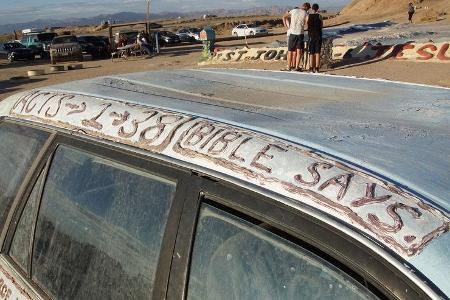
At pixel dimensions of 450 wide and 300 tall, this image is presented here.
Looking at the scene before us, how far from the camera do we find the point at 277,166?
1.32m

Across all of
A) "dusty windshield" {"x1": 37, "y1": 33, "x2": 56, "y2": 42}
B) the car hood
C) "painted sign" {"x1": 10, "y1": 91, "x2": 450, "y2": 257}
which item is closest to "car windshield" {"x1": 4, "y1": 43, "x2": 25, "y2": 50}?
the car hood

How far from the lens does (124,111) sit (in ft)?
6.22

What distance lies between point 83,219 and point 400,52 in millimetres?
16306

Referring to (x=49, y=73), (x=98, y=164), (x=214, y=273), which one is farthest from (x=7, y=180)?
(x=49, y=73)

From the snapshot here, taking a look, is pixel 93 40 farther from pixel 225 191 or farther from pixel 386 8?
pixel 386 8

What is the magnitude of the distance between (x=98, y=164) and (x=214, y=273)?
71 centimetres

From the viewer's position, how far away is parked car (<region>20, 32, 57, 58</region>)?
37.4 meters

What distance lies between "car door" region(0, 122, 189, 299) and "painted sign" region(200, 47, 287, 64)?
16483 mm

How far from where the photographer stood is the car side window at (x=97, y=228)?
159 cm

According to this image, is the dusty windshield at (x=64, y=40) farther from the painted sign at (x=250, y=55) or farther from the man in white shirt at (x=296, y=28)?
the man in white shirt at (x=296, y=28)

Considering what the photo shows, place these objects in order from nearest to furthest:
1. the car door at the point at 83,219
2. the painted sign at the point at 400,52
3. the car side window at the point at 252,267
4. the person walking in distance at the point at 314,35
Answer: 1. the car side window at the point at 252,267
2. the car door at the point at 83,219
3. the person walking in distance at the point at 314,35
4. the painted sign at the point at 400,52

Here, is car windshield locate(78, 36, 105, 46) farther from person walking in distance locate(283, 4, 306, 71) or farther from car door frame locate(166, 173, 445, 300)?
car door frame locate(166, 173, 445, 300)

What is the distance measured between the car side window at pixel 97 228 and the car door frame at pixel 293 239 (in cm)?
13

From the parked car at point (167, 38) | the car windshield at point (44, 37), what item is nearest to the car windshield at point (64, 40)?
the car windshield at point (44, 37)
